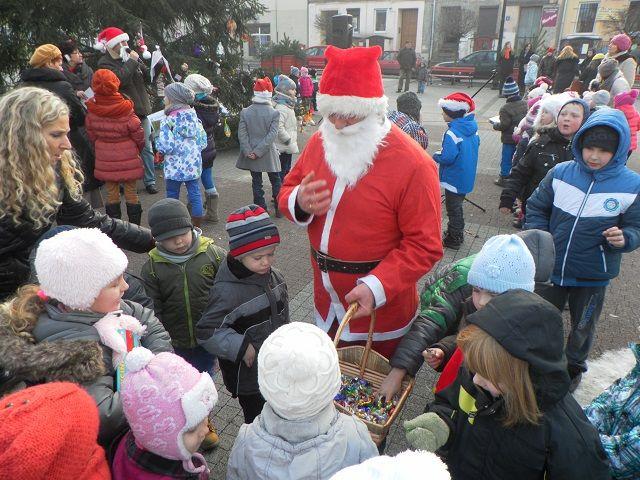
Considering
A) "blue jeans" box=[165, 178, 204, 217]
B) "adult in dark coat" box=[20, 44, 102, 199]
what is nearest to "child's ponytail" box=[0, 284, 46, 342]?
"blue jeans" box=[165, 178, 204, 217]

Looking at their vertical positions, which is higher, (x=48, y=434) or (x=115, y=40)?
(x=115, y=40)

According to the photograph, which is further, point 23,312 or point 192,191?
point 192,191

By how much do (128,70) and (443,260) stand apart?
16.8ft

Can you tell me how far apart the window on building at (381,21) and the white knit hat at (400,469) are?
3680cm

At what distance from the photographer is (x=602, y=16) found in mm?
28188

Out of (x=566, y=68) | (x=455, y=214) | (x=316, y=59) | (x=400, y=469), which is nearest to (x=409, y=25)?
(x=316, y=59)

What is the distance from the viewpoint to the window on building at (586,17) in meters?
28.5

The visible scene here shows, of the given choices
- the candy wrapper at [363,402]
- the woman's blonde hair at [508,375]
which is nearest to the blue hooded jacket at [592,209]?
the candy wrapper at [363,402]

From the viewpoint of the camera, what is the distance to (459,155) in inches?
220

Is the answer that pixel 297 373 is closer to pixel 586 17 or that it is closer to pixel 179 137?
pixel 179 137

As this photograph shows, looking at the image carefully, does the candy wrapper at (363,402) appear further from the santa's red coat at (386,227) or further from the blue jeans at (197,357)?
the blue jeans at (197,357)

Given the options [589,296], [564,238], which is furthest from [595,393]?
[564,238]

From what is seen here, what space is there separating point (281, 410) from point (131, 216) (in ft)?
15.3

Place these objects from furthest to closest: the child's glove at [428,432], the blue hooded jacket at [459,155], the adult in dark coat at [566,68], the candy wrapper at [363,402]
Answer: the adult in dark coat at [566,68], the blue hooded jacket at [459,155], the candy wrapper at [363,402], the child's glove at [428,432]
